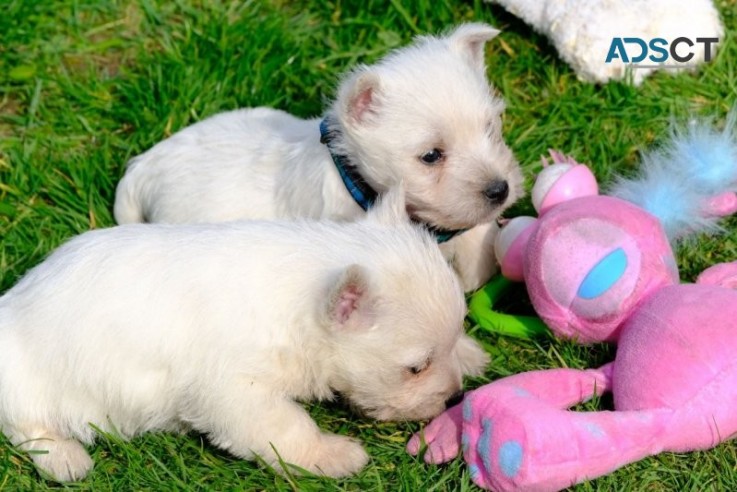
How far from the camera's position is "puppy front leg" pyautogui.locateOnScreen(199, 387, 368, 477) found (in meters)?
3.67

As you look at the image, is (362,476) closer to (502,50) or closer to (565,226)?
(565,226)

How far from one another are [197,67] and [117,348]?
2.59 m

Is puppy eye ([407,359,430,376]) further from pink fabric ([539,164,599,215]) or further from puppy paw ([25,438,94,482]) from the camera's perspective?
puppy paw ([25,438,94,482])

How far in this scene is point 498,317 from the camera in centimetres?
442

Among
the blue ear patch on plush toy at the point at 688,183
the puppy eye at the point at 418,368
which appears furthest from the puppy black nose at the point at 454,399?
the blue ear patch on plush toy at the point at 688,183

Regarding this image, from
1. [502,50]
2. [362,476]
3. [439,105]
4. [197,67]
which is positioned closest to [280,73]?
[197,67]

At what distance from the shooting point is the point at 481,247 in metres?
4.69

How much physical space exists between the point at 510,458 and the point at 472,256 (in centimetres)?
147

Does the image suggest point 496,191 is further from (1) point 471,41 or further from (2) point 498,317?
(1) point 471,41

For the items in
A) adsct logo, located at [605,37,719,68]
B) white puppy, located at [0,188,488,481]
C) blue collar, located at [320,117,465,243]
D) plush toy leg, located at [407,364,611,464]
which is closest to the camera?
white puppy, located at [0,188,488,481]

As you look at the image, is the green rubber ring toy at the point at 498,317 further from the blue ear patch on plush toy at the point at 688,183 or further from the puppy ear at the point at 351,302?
the puppy ear at the point at 351,302

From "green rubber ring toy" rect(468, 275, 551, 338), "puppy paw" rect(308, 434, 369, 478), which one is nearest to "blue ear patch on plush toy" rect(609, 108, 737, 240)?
"green rubber ring toy" rect(468, 275, 551, 338)

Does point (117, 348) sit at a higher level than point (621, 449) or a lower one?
higher

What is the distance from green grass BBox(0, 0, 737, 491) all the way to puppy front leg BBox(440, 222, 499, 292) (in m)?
0.32
